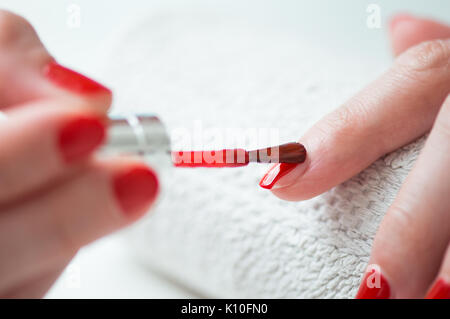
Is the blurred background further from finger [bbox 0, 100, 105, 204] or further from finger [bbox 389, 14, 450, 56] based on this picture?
finger [bbox 0, 100, 105, 204]

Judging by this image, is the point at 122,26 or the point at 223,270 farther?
the point at 122,26

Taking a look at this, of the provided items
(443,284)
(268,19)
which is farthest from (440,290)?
(268,19)

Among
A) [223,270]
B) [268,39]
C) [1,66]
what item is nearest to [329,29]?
[268,39]

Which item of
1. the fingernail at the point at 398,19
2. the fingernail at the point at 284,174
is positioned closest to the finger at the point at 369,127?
the fingernail at the point at 284,174

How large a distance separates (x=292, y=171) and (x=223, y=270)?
5.8 inches

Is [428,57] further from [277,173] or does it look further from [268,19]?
[268,19]

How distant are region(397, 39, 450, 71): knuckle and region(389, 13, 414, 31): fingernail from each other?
0.09 m

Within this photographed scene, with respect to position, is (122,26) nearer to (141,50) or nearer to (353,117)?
(141,50)

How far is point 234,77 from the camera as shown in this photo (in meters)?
0.48

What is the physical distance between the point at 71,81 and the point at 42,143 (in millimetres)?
49

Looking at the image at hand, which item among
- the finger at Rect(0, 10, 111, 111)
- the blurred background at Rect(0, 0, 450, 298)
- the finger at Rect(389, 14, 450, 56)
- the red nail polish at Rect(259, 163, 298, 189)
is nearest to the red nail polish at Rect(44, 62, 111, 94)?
the finger at Rect(0, 10, 111, 111)

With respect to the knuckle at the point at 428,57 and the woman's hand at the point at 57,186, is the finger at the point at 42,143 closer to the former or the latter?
the woman's hand at the point at 57,186

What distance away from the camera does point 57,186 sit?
18 cm

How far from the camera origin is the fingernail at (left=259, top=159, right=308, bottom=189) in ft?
0.97
